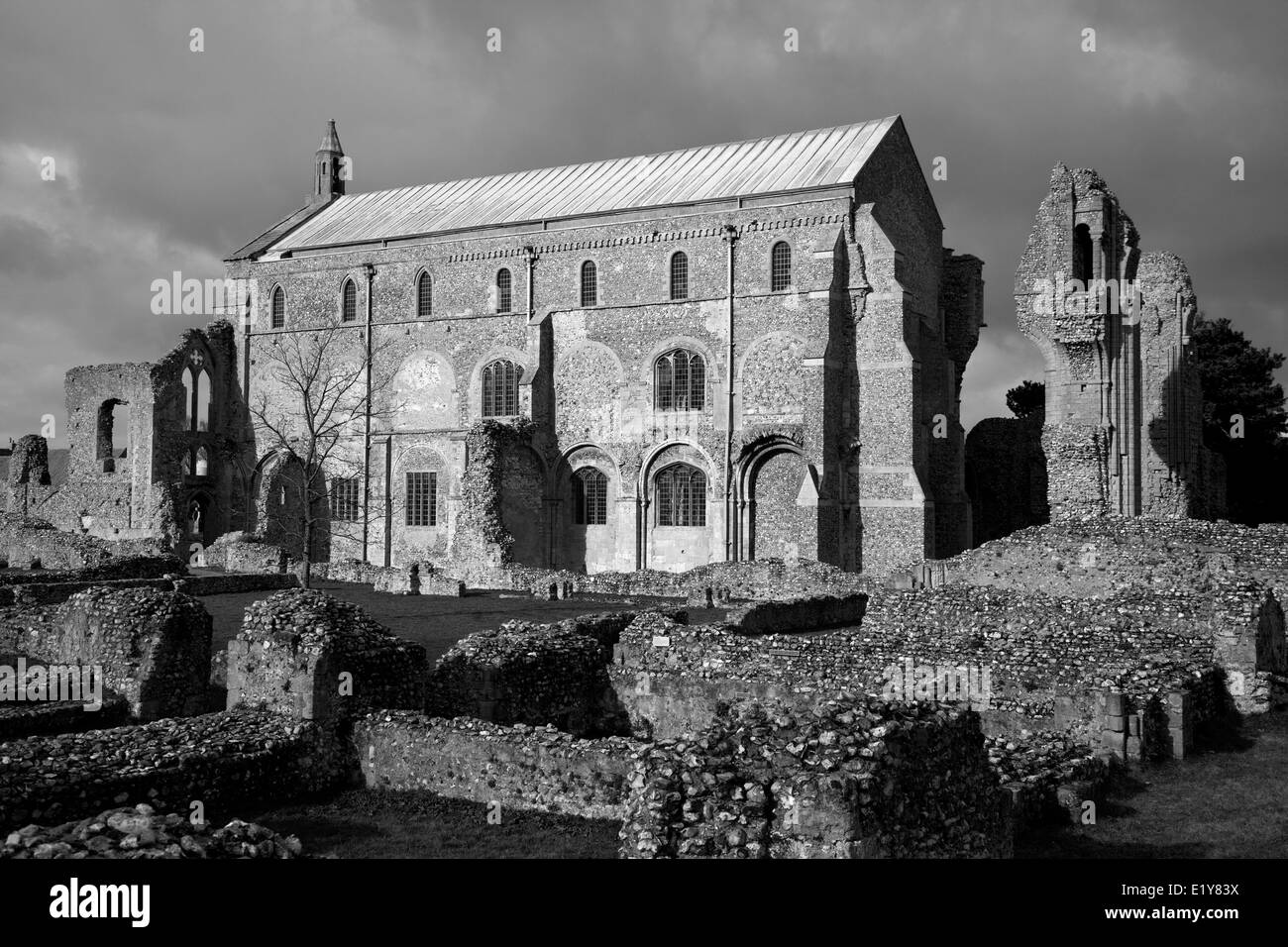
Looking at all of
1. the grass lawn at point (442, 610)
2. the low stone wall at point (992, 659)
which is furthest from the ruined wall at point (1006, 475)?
the low stone wall at point (992, 659)

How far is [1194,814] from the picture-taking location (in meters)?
10.7

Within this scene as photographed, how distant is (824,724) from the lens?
759 cm

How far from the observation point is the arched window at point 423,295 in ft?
155

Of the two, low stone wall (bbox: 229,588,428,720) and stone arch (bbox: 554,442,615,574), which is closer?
low stone wall (bbox: 229,588,428,720)

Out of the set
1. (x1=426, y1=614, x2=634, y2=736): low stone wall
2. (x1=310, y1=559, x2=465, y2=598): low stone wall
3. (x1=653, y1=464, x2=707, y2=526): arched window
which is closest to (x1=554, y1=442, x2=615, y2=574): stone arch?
(x1=653, y1=464, x2=707, y2=526): arched window

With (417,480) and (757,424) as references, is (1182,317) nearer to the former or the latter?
(757,424)

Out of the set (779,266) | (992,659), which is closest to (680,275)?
(779,266)

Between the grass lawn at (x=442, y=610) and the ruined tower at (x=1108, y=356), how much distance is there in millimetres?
11723

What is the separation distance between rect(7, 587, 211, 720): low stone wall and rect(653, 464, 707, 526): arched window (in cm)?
2642

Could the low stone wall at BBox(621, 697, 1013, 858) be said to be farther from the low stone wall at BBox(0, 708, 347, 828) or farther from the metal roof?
the metal roof

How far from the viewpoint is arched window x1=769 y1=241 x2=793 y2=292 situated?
130 feet
